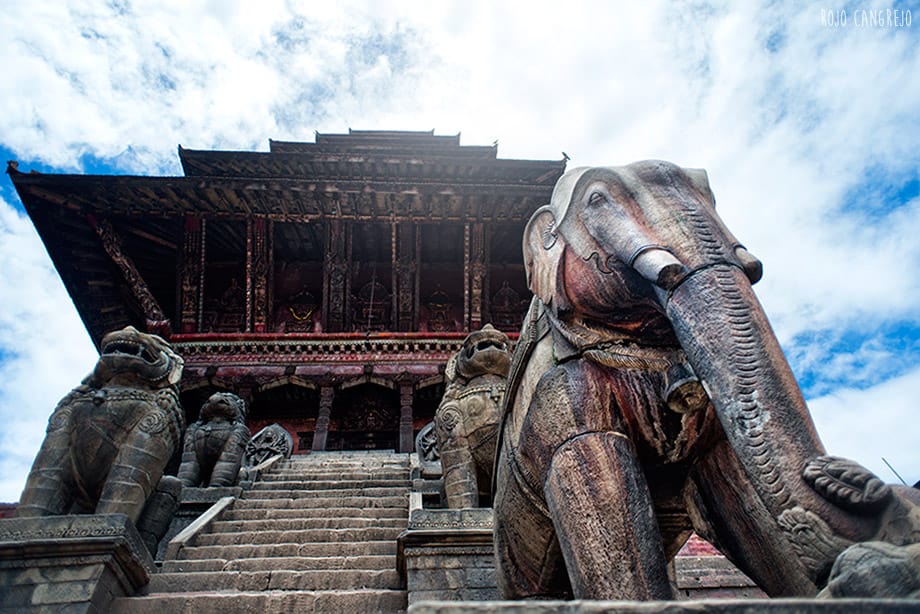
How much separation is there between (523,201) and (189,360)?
951 centimetres

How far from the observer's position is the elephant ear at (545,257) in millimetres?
2441

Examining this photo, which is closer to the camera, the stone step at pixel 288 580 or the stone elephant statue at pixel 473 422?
the stone step at pixel 288 580

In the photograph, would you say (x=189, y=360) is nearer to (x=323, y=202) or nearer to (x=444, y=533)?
(x=323, y=202)

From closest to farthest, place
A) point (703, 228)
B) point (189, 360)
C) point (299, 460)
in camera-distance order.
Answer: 1. point (703, 228)
2. point (299, 460)
3. point (189, 360)

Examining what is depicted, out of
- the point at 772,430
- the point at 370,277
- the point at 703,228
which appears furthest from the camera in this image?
the point at 370,277

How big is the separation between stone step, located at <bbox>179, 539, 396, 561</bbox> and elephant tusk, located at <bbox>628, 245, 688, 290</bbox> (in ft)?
14.5

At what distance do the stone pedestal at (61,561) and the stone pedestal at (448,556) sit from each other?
1932 millimetres

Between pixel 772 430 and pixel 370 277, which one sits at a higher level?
pixel 370 277

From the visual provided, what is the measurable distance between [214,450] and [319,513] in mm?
2548

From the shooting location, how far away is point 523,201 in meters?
17.2

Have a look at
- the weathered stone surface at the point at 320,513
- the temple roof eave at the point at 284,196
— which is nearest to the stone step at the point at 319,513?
the weathered stone surface at the point at 320,513

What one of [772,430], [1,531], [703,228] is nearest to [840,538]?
[772,430]

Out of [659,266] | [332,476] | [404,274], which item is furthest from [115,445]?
[404,274]

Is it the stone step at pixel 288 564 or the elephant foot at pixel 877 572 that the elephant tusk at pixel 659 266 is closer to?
the elephant foot at pixel 877 572
